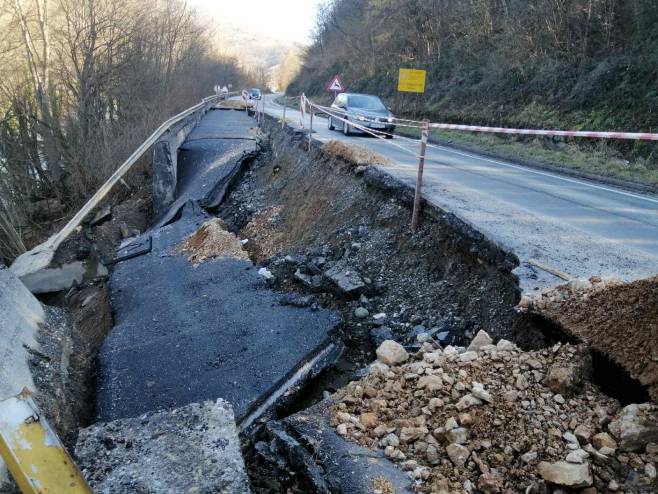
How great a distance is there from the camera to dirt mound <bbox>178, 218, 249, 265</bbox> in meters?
7.65

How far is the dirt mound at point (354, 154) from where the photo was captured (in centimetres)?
873

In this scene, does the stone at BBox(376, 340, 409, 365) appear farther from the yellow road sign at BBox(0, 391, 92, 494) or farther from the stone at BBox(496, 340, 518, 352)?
the yellow road sign at BBox(0, 391, 92, 494)

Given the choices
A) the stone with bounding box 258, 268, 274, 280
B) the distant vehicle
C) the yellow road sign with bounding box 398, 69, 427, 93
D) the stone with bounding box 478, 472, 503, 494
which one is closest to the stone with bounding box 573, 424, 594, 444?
the stone with bounding box 478, 472, 503, 494

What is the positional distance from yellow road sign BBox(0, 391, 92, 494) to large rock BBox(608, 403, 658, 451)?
287 cm

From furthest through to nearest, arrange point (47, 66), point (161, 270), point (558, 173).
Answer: point (47, 66), point (558, 173), point (161, 270)

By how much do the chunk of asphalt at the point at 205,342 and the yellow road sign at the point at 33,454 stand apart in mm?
1805

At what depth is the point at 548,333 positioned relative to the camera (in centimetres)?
381

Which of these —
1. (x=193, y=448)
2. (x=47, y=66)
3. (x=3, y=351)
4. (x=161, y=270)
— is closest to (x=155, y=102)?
(x=47, y=66)

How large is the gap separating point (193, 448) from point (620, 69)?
1621 cm

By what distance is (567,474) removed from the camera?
2449 mm

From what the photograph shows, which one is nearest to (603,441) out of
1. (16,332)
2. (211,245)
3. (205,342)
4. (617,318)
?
(617,318)

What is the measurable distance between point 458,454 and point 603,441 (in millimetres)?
778

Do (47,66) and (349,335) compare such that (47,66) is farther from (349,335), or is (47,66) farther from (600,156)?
(600,156)

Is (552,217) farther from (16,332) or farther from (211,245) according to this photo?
(16,332)
